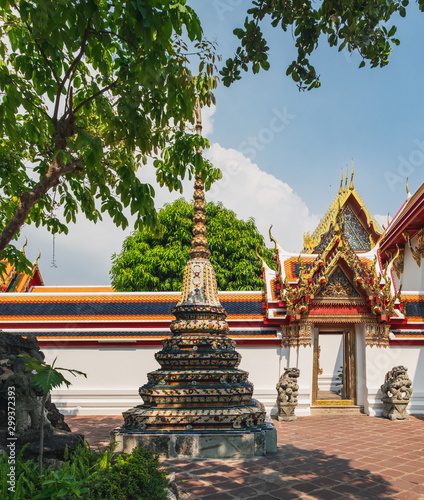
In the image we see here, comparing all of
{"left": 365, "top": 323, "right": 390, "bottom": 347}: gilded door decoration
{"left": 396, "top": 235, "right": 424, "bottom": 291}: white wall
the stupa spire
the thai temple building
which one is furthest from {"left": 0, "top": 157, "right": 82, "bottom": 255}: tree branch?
{"left": 396, "top": 235, "right": 424, "bottom": 291}: white wall

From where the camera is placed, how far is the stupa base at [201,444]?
6.00m

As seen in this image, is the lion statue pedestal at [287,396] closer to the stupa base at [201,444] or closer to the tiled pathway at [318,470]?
the tiled pathway at [318,470]

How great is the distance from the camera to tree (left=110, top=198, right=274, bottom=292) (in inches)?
752

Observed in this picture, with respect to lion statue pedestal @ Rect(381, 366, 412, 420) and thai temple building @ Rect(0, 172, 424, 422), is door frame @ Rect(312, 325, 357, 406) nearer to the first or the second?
thai temple building @ Rect(0, 172, 424, 422)

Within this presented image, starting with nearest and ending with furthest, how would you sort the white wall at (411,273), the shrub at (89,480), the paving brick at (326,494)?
the shrub at (89,480) < the paving brick at (326,494) < the white wall at (411,273)

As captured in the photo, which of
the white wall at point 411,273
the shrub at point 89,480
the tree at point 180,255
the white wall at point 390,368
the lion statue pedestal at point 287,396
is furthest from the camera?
the tree at point 180,255

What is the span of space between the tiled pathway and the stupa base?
0.61ft

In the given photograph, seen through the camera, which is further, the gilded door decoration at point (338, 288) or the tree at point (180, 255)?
the tree at point (180, 255)

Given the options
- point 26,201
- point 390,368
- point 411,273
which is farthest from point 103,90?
point 411,273

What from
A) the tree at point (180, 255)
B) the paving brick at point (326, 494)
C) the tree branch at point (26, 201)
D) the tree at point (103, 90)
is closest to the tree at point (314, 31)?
the tree at point (103, 90)

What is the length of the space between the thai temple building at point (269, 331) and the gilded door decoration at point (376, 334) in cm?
3

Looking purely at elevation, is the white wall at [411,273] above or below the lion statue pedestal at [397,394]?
above

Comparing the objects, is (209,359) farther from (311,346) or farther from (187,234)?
(187,234)

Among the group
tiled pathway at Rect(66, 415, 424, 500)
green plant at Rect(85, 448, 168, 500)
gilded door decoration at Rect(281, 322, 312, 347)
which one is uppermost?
gilded door decoration at Rect(281, 322, 312, 347)
